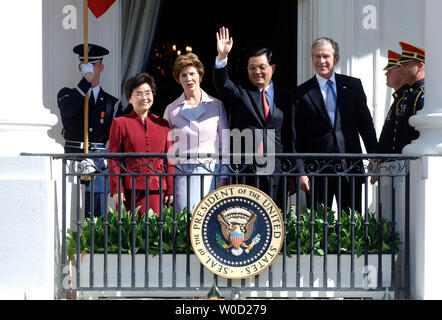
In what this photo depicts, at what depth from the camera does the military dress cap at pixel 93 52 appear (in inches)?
382

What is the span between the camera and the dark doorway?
40.7 feet

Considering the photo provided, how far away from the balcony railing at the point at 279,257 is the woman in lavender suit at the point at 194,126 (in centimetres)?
49

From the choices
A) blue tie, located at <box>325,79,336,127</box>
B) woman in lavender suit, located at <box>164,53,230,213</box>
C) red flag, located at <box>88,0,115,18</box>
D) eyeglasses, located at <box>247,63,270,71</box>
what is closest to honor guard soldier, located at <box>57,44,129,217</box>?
red flag, located at <box>88,0,115,18</box>

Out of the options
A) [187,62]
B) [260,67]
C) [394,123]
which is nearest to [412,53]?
[394,123]

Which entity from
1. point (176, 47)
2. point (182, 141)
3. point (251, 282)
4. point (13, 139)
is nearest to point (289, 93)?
point (182, 141)

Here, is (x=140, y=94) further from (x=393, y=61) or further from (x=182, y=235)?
(x=393, y=61)

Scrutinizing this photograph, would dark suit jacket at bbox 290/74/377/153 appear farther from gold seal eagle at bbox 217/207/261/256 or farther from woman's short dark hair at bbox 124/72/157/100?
woman's short dark hair at bbox 124/72/157/100

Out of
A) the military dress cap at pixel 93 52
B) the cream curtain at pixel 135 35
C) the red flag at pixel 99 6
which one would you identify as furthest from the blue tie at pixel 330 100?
the cream curtain at pixel 135 35

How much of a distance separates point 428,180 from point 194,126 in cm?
214

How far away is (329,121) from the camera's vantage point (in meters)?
8.52

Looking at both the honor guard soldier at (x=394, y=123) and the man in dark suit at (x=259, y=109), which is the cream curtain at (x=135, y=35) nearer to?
the man in dark suit at (x=259, y=109)

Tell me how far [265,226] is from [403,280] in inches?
50.3

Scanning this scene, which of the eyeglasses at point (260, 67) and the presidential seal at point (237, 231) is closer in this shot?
the presidential seal at point (237, 231)

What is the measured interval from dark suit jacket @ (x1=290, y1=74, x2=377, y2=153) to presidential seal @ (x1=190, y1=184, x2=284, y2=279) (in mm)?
876
